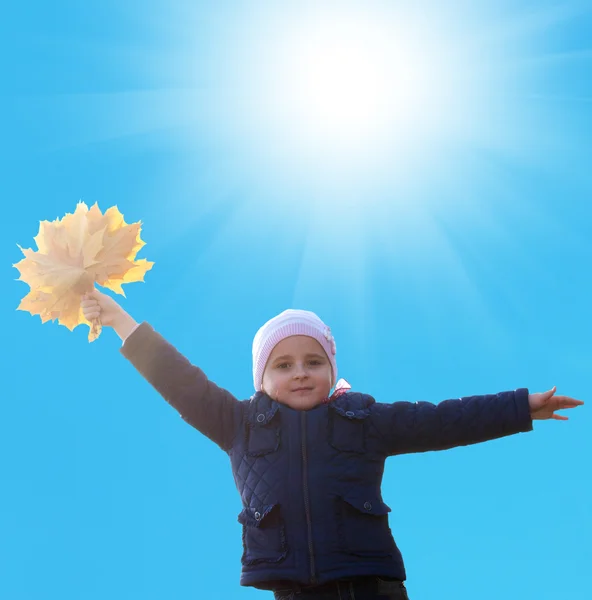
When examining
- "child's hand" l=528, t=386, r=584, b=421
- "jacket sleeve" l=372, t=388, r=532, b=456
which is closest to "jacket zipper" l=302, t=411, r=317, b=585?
"jacket sleeve" l=372, t=388, r=532, b=456

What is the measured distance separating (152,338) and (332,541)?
1388 millimetres

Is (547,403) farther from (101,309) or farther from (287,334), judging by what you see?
(101,309)

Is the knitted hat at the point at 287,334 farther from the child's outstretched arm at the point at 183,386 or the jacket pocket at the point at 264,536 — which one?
the jacket pocket at the point at 264,536

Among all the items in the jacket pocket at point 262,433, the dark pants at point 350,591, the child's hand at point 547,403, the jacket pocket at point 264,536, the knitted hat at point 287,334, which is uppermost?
the knitted hat at point 287,334

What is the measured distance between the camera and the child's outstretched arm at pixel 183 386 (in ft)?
13.1

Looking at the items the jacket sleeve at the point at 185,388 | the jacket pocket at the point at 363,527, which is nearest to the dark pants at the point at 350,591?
the jacket pocket at the point at 363,527

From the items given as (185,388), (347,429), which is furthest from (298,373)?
(185,388)

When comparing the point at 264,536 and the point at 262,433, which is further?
the point at 262,433

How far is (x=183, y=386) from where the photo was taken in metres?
4.00

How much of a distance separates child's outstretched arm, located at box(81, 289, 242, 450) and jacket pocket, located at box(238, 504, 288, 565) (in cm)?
50

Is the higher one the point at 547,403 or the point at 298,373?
the point at 298,373

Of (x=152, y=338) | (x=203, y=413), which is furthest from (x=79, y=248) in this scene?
(x=203, y=413)

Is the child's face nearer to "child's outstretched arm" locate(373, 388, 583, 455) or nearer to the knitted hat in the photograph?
the knitted hat

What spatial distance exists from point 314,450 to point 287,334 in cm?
80
